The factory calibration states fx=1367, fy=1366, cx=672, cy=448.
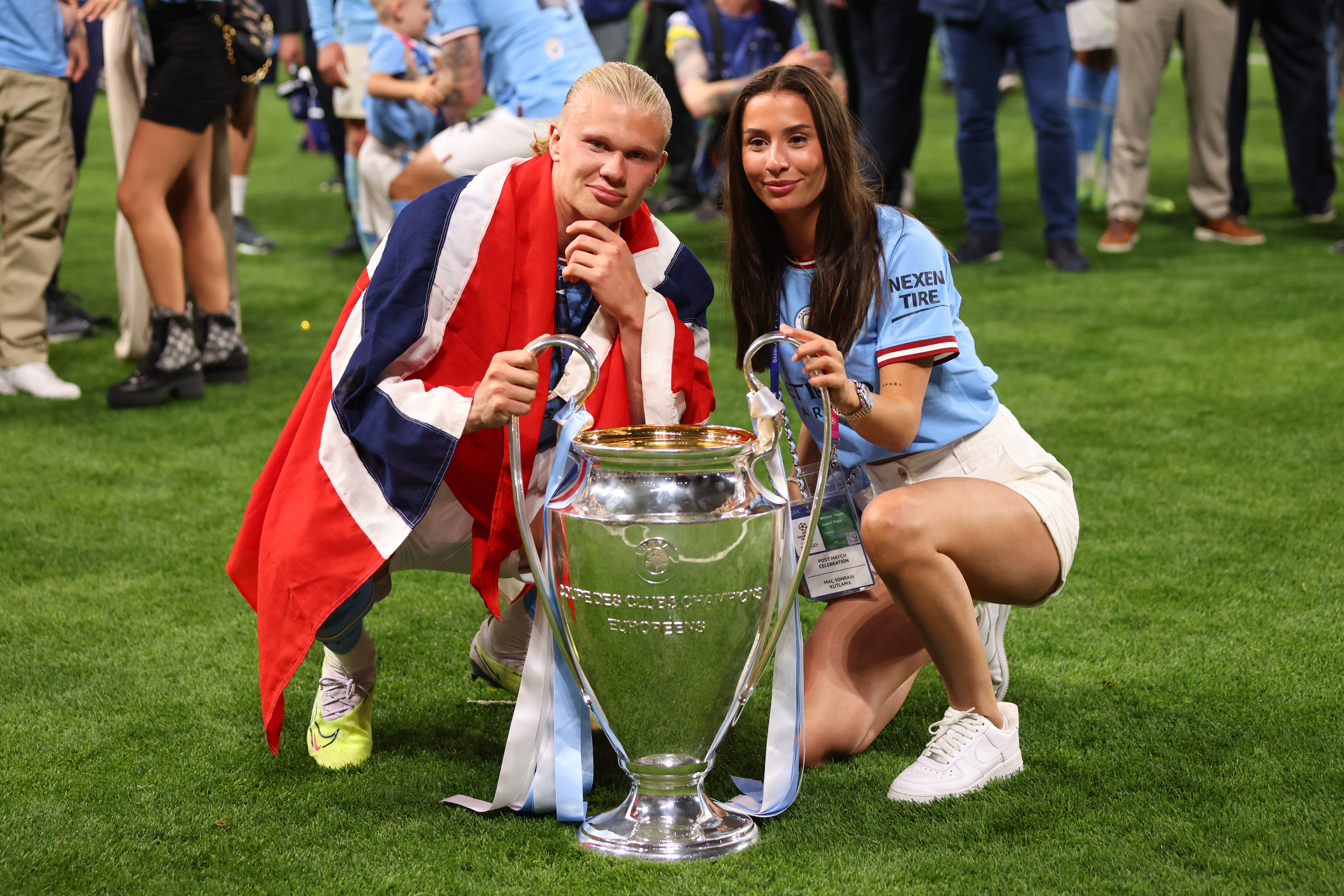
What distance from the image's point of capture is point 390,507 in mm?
2033

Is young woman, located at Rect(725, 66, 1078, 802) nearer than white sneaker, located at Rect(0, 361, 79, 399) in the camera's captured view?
Yes

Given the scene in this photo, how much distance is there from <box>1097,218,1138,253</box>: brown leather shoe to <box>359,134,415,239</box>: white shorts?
3.41 metres

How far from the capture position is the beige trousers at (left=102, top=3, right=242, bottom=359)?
4348 mm

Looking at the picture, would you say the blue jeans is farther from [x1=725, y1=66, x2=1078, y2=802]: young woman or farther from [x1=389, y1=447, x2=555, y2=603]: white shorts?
[x1=389, y1=447, x2=555, y2=603]: white shorts

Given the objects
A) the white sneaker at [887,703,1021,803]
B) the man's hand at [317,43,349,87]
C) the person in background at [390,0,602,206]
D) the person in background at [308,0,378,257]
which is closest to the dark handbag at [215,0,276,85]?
Result: the person in background at [390,0,602,206]

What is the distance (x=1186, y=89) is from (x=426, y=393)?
5.36m

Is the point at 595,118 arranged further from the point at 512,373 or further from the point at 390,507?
the point at 390,507

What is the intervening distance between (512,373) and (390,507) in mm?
340

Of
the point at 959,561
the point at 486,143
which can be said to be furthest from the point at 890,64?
the point at 959,561

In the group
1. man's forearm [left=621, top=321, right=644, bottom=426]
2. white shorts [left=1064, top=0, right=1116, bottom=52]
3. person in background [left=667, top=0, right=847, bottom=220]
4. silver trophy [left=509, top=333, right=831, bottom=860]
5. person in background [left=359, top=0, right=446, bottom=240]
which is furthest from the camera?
white shorts [left=1064, top=0, right=1116, bottom=52]

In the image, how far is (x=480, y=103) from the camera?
6434 mm

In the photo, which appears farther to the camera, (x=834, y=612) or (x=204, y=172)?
(x=204, y=172)

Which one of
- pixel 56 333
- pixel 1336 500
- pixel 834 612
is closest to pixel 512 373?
pixel 834 612

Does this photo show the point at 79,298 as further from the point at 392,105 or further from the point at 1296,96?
the point at 1296,96
